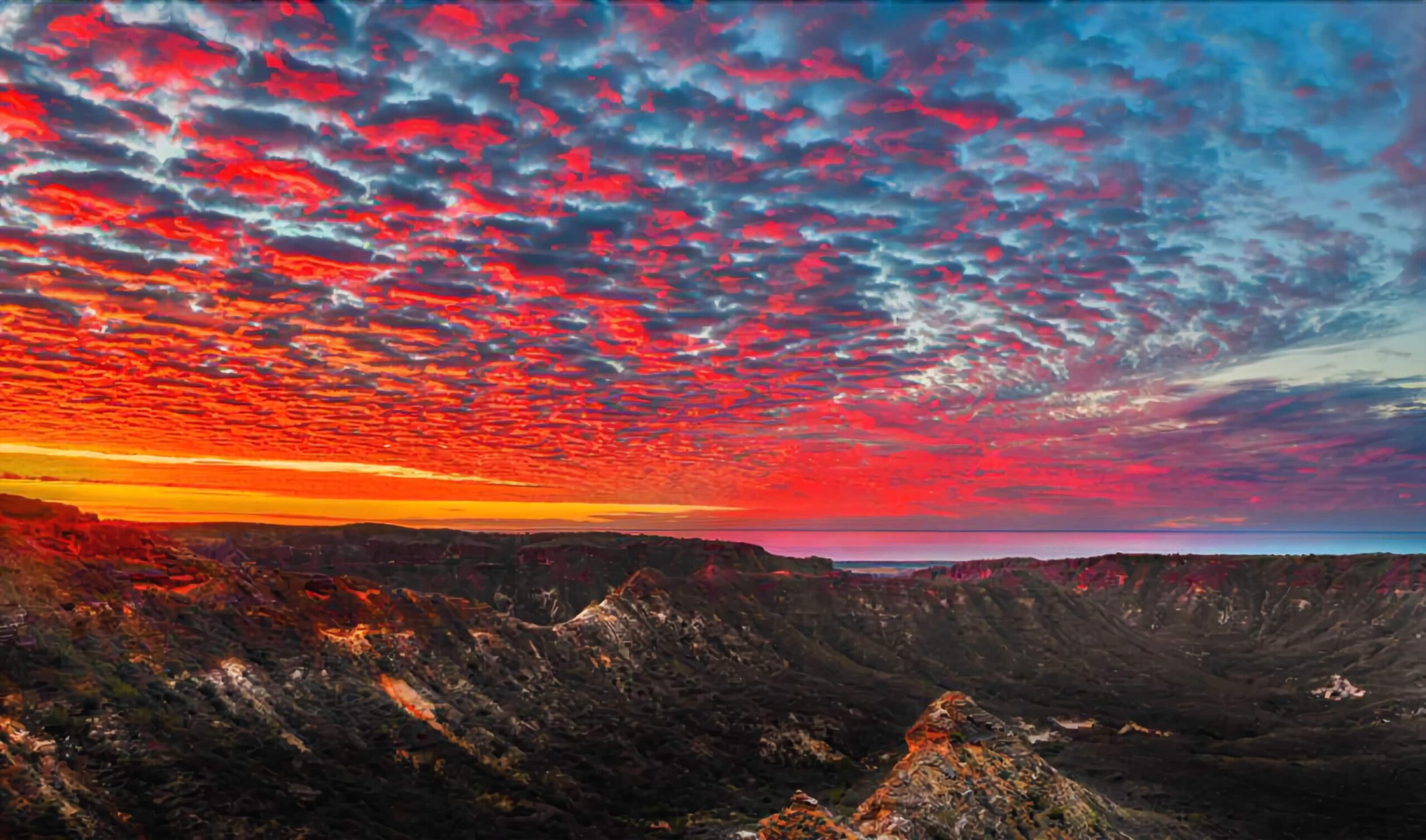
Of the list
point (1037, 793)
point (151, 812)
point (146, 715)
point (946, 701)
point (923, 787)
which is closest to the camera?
point (923, 787)

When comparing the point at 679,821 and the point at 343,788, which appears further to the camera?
the point at 679,821

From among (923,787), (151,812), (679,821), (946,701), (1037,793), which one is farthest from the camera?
(679,821)

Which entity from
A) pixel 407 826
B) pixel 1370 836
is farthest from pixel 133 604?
pixel 1370 836

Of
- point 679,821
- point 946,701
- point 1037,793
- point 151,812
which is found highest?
point 946,701

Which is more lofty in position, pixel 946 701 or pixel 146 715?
pixel 946 701

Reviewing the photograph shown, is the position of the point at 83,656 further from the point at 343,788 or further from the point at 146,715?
the point at 343,788

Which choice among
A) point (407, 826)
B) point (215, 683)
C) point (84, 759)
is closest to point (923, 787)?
point (407, 826)

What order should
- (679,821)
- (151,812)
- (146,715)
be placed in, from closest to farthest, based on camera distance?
(151,812) → (146,715) → (679,821)

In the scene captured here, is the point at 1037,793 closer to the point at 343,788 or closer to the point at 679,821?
the point at 679,821

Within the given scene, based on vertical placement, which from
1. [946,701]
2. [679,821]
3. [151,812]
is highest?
[946,701]
